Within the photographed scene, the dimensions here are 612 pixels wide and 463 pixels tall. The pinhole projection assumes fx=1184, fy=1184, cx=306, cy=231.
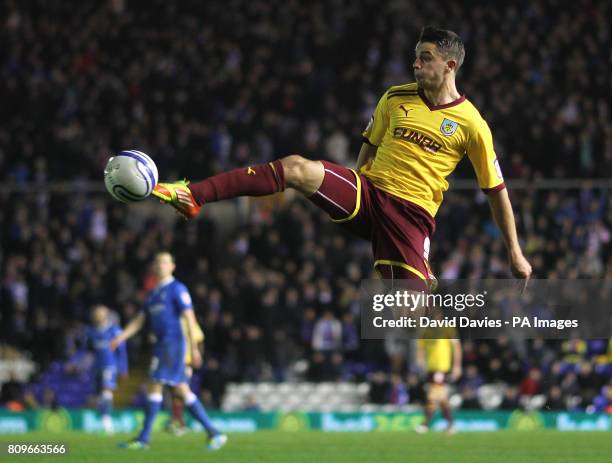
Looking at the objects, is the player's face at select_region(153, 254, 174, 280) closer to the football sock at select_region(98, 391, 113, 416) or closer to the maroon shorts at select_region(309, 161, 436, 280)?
the football sock at select_region(98, 391, 113, 416)

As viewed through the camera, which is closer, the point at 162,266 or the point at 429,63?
the point at 429,63

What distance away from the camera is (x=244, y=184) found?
762 cm

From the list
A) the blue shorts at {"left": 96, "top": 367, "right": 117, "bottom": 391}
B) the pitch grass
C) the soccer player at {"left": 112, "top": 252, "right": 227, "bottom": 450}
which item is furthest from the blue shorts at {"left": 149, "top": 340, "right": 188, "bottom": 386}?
the blue shorts at {"left": 96, "top": 367, "right": 117, "bottom": 391}

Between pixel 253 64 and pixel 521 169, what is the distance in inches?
261

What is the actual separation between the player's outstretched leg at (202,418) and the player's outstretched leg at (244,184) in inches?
243

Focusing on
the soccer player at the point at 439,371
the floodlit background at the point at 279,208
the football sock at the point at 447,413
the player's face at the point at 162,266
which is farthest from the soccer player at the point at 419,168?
the football sock at the point at 447,413

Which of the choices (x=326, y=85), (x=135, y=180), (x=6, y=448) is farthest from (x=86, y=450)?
(x=326, y=85)

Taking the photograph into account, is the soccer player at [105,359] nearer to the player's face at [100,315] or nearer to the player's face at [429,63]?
the player's face at [100,315]

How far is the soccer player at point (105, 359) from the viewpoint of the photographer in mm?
17594

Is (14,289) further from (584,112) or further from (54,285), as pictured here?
(584,112)

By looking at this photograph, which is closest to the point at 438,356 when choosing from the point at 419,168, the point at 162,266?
the point at 162,266

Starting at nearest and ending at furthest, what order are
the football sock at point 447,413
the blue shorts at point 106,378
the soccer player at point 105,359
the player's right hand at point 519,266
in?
the player's right hand at point 519,266
the football sock at point 447,413
the soccer player at point 105,359
the blue shorts at point 106,378

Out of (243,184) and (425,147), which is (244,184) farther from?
(425,147)

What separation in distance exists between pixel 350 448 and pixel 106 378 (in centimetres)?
563
